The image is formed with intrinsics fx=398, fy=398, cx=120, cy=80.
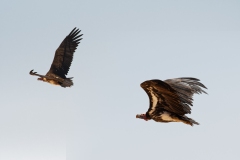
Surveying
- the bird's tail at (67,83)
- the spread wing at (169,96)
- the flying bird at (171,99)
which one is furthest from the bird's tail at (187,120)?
the bird's tail at (67,83)

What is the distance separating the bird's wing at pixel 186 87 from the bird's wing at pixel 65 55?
11.7 m

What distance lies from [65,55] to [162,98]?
1366cm

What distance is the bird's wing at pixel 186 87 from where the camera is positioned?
1052 cm

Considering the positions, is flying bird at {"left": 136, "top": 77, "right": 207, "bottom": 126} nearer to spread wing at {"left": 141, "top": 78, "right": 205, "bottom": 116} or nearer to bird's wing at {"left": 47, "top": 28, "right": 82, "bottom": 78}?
spread wing at {"left": 141, "top": 78, "right": 205, "bottom": 116}

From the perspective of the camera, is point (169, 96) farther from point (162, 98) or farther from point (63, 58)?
point (63, 58)

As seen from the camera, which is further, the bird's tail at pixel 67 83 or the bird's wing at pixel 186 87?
the bird's tail at pixel 67 83

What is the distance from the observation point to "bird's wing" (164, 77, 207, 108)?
414 inches

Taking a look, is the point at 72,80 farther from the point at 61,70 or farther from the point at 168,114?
the point at 168,114

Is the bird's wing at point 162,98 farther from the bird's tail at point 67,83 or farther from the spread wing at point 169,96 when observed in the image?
the bird's tail at point 67,83

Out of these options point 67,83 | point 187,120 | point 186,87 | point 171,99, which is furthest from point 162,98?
point 67,83

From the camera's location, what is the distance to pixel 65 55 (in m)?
22.8

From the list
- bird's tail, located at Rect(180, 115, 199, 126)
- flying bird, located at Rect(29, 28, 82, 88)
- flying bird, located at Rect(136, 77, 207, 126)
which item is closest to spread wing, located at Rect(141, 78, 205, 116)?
flying bird, located at Rect(136, 77, 207, 126)

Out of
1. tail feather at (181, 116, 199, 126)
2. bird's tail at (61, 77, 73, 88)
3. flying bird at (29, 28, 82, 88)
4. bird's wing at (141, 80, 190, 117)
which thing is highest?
flying bird at (29, 28, 82, 88)

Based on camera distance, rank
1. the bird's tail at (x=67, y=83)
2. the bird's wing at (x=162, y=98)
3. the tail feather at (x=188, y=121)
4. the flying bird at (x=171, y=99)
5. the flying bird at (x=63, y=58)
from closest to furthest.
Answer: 1. the bird's wing at (x=162, y=98)
2. the flying bird at (x=171, y=99)
3. the tail feather at (x=188, y=121)
4. the bird's tail at (x=67, y=83)
5. the flying bird at (x=63, y=58)
